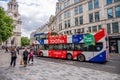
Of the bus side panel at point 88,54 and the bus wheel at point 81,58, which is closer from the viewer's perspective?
the bus side panel at point 88,54

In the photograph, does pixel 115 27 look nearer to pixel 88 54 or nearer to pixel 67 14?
pixel 67 14

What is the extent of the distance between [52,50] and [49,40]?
1623mm

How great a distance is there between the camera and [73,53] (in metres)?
19.1

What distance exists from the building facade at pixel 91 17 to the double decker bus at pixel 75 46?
6.45 metres

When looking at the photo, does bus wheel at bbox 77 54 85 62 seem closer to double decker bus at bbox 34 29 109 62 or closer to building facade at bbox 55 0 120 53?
double decker bus at bbox 34 29 109 62

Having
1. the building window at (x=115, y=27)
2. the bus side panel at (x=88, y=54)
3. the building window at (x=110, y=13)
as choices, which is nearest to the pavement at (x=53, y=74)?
the bus side panel at (x=88, y=54)

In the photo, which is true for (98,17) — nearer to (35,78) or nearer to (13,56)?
(13,56)

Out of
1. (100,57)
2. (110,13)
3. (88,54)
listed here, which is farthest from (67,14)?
(100,57)

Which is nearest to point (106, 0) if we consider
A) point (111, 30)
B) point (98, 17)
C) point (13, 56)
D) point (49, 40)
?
point (98, 17)

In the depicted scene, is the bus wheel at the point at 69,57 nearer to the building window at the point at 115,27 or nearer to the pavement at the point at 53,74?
the pavement at the point at 53,74

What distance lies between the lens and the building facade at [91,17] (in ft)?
100

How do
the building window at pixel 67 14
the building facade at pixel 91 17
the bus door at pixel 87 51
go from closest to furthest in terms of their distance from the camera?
1. the bus door at pixel 87 51
2. the building facade at pixel 91 17
3. the building window at pixel 67 14

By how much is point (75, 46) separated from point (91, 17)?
18.0 metres

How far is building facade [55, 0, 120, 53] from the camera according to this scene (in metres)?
30.5
